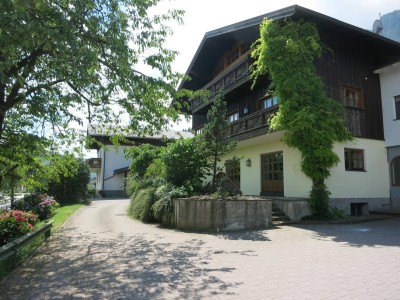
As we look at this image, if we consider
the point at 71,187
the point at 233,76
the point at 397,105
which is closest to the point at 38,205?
the point at 71,187

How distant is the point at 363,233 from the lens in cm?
1027

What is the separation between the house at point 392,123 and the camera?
15.8m

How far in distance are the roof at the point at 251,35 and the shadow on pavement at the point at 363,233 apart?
27.0 feet

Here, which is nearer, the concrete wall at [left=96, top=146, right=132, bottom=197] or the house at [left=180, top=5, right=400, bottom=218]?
the house at [left=180, top=5, right=400, bottom=218]

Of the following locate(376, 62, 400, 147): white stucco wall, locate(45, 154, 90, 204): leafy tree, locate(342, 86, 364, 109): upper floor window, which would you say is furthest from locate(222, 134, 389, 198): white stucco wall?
locate(45, 154, 90, 204): leafy tree

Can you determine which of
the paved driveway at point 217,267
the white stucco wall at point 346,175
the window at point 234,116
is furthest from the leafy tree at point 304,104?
the window at point 234,116

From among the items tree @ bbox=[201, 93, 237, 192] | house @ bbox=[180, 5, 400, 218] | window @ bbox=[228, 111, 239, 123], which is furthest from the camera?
window @ bbox=[228, 111, 239, 123]

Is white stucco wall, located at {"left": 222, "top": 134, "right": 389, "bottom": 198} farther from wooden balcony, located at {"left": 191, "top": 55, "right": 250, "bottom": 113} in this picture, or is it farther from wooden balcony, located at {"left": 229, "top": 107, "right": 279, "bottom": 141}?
wooden balcony, located at {"left": 191, "top": 55, "right": 250, "bottom": 113}

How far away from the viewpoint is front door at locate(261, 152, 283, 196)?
52.8 ft

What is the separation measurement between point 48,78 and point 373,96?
14119mm

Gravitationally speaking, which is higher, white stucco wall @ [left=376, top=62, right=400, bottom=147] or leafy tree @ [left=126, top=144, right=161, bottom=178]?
white stucco wall @ [left=376, top=62, right=400, bottom=147]

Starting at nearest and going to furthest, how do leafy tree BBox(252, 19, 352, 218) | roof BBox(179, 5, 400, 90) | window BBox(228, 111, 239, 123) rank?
leafy tree BBox(252, 19, 352, 218), roof BBox(179, 5, 400, 90), window BBox(228, 111, 239, 123)

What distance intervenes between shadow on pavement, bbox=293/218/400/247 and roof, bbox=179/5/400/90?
27.0ft

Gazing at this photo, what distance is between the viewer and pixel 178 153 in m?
14.3
